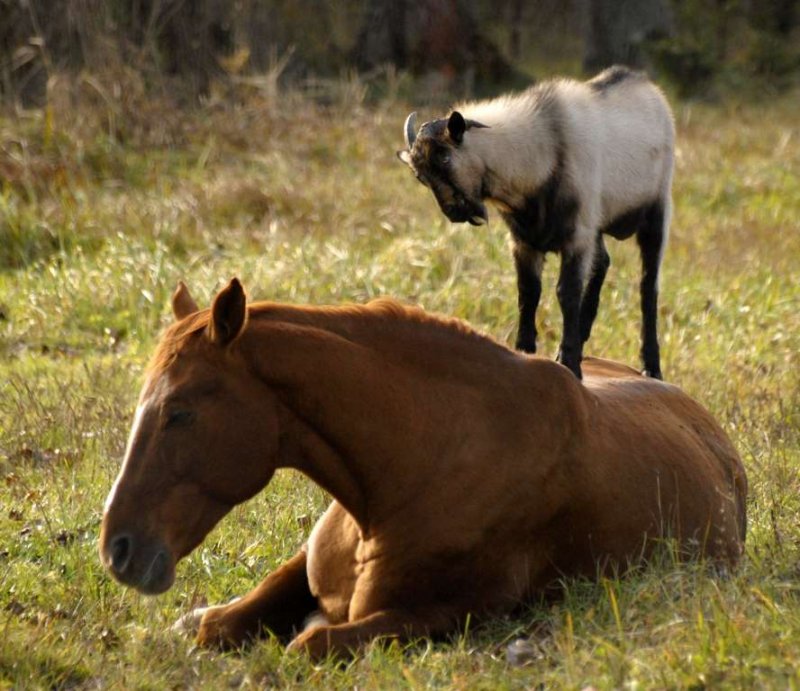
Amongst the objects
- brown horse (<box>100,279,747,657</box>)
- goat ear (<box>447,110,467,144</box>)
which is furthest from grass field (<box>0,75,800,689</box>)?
goat ear (<box>447,110,467,144</box>)

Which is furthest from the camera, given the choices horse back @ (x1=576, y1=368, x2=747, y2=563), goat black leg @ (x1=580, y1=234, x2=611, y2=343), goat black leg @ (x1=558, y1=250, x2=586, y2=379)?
goat black leg @ (x1=580, y1=234, x2=611, y2=343)

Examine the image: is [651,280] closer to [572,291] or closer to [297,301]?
[572,291]

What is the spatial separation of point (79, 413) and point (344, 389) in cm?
368

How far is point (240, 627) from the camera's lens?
5.14 m

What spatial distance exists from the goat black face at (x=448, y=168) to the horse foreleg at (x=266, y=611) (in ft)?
5.96

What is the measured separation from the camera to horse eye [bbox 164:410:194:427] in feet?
14.8

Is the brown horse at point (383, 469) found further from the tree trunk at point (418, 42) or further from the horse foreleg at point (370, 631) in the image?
the tree trunk at point (418, 42)

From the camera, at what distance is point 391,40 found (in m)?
24.8

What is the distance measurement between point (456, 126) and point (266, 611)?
2.33 m

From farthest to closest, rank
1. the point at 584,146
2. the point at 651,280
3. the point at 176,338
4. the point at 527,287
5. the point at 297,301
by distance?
1. the point at 297,301
2. the point at 651,280
3. the point at 527,287
4. the point at 584,146
5. the point at 176,338

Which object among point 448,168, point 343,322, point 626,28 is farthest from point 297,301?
point 626,28

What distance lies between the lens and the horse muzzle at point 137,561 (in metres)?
4.45

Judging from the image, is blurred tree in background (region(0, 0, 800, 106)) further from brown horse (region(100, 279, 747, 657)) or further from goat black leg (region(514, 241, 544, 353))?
brown horse (region(100, 279, 747, 657))

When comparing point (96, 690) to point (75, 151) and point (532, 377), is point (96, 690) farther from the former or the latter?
point (75, 151)
